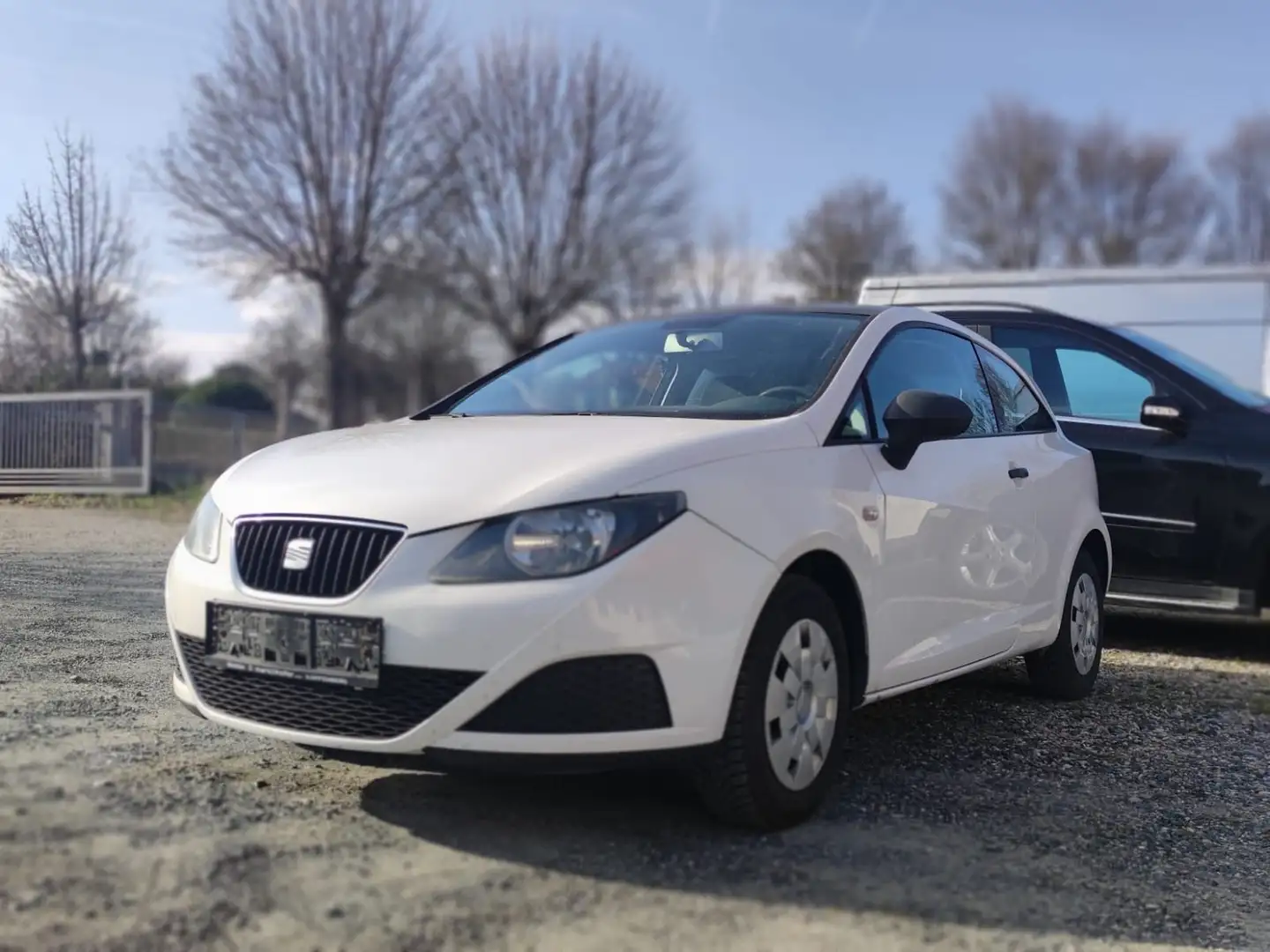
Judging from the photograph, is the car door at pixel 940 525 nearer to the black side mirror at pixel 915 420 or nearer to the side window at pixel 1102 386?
the black side mirror at pixel 915 420

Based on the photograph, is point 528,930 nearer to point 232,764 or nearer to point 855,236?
point 232,764

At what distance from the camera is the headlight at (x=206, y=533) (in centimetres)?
346

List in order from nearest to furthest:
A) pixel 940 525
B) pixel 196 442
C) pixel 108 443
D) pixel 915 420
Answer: pixel 915 420 → pixel 940 525 → pixel 108 443 → pixel 196 442

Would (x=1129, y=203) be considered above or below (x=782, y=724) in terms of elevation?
above

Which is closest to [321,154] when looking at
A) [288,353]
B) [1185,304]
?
[288,353]

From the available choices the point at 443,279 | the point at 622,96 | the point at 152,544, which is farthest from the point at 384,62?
the point at 152,544

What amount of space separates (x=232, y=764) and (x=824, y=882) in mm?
1883

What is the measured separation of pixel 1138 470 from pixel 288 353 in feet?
109

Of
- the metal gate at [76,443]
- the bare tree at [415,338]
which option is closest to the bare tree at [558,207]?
the bare tree at [415,338]

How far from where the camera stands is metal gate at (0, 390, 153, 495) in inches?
360

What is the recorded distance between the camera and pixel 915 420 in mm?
3980

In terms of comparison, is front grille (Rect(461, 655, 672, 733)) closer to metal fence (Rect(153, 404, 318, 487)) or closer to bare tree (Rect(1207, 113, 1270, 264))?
metal fence (Rect(153, 404, 318, 487))

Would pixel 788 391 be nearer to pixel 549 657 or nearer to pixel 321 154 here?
pixel 549 657

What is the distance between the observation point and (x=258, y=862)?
299 cm
